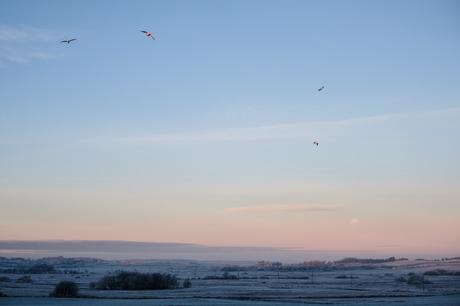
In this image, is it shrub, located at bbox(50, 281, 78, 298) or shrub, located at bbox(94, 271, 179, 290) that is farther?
shrub, located at bbox(94, 271, 179, 290)

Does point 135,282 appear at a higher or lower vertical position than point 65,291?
higher

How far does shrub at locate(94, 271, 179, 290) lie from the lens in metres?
92.6

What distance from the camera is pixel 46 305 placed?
188 ft

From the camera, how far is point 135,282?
92.8 meters

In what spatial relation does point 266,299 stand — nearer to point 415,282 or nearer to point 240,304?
point 240,304

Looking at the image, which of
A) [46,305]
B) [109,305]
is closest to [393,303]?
[109,305]

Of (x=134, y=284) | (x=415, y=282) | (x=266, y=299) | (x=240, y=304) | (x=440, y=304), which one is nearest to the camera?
(x=440, y=304)

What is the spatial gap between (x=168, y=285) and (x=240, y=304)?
3878cm

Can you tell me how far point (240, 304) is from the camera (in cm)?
5806

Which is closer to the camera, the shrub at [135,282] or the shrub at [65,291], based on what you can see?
the shrub at [65,291]

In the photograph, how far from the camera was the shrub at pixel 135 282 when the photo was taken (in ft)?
304

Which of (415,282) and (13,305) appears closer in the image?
(13,305)

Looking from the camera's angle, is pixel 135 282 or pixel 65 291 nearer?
pixel 65 291

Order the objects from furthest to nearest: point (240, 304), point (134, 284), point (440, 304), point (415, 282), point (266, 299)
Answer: point (415, 282)
point (134, 284)
point (266, 299)
point (240, 304)
point (440, 304)
